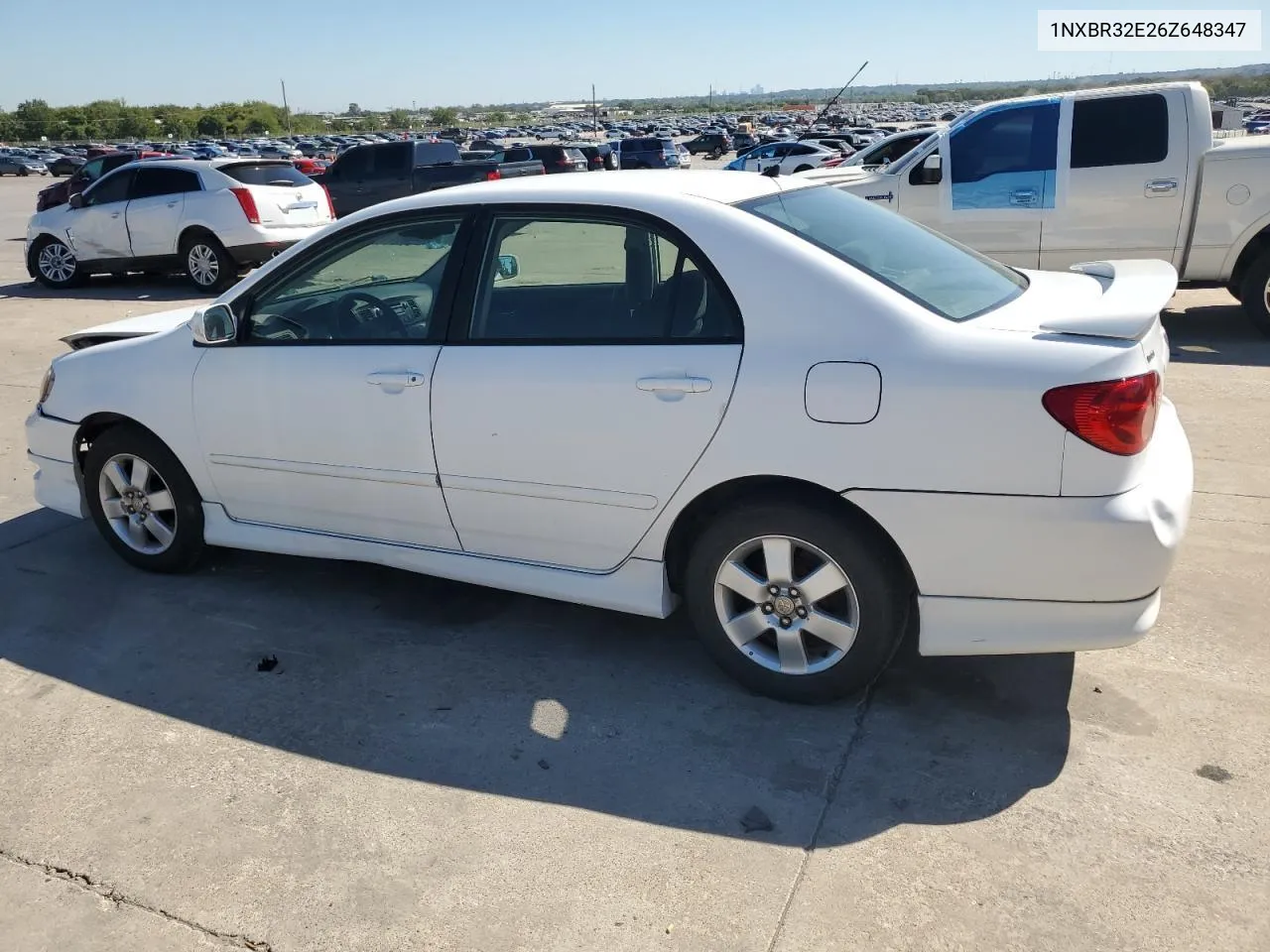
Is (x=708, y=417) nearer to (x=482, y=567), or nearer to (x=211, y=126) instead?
(x=482, y=567)

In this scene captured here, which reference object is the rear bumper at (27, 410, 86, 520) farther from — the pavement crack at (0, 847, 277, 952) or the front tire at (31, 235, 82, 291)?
the front tire at (31, 235, 82, 291)

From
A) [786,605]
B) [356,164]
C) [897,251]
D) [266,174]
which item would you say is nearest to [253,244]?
[266,174]

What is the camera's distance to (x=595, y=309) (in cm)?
372

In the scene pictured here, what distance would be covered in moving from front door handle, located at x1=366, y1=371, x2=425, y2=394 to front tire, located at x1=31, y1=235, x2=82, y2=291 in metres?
12.6

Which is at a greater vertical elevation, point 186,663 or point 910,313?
point 910,313

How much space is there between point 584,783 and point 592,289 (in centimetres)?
166

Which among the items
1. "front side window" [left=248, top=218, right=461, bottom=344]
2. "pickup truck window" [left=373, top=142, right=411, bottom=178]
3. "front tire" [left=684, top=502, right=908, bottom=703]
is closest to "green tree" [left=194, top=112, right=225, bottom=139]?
"pickup truck window" [left=373, top=142, right=411, bottom=178]

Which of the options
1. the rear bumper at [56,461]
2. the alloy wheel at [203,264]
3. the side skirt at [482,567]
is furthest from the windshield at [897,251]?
the alloy wheel at [203,264]

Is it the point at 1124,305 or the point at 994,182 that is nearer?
the point at 1124,305

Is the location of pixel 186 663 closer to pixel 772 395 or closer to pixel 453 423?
pixel 453 423

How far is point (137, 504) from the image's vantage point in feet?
15.6

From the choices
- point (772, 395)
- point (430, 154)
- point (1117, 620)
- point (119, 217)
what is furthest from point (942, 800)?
point (430, 154)

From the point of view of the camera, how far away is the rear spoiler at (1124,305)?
310 cm

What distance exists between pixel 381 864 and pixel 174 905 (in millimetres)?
518
